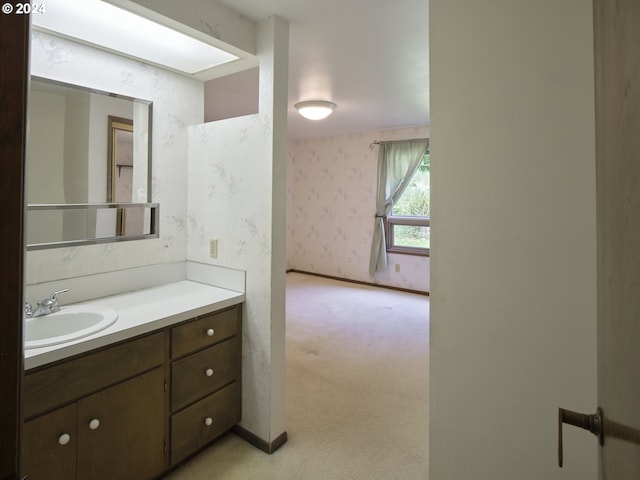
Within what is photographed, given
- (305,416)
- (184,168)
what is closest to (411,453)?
(305,416)

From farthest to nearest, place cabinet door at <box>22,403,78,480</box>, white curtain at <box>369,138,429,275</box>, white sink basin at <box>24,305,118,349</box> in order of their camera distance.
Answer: white curtain at <box>369,138,429,275</box> → white sink basin at <box>24,305,118,349</box> → cabinet door at <box>22,403,78,480</box>

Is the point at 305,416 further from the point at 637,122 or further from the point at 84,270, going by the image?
the point at 637,122

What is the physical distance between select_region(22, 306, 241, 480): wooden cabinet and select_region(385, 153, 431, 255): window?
13.1 feet

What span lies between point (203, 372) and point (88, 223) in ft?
3.30

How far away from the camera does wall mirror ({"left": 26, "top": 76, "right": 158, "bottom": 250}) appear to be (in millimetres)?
1710

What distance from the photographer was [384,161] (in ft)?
18.2

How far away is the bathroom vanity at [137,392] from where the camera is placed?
4.21 ft

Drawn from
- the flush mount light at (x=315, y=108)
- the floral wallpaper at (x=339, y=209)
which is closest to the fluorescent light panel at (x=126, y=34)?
the flush mount light at (x=315, y=108)

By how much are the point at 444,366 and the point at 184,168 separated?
1.96 m

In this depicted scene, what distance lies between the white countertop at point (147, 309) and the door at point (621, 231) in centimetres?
155

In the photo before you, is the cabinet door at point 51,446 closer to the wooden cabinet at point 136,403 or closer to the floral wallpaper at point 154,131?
the wooden cabinet at point 136,403

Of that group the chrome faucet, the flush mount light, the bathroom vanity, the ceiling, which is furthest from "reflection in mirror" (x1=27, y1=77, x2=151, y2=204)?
the flush mount light

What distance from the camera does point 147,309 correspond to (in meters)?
1.75

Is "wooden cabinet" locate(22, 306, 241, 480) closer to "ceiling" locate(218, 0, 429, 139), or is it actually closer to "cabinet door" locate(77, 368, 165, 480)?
"cabinet door" locate(77, 368, 165, 480)
